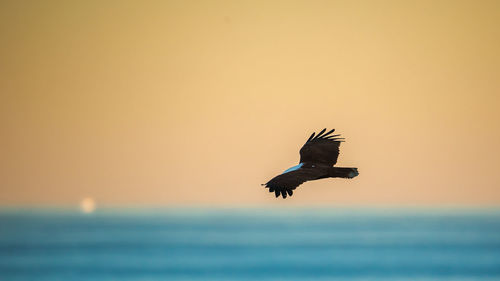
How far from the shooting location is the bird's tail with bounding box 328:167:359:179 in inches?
1242

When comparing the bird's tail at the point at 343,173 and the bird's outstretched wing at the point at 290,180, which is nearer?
the bird's tail at the point at 343,173

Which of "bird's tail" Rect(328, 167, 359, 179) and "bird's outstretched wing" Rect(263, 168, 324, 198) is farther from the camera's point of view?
"bird's outstretched wing" Rect(263, 168, 324, 198)

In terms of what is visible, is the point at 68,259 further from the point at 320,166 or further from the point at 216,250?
the point at 320,166

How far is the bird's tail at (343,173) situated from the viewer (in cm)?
3155

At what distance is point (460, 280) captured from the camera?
439ft

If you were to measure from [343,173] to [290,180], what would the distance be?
2036 millimetres

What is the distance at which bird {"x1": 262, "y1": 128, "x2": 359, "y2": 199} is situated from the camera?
31.9 m

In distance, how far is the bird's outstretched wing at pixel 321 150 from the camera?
108 ft

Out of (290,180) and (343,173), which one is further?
(290,180)

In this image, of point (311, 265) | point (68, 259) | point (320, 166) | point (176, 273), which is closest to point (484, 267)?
point (311, 265)

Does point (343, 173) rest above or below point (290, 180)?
below

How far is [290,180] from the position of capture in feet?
106

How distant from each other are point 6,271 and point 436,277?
240 ft

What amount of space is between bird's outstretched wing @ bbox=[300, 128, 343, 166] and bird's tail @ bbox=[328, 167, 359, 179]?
759 millimetres
